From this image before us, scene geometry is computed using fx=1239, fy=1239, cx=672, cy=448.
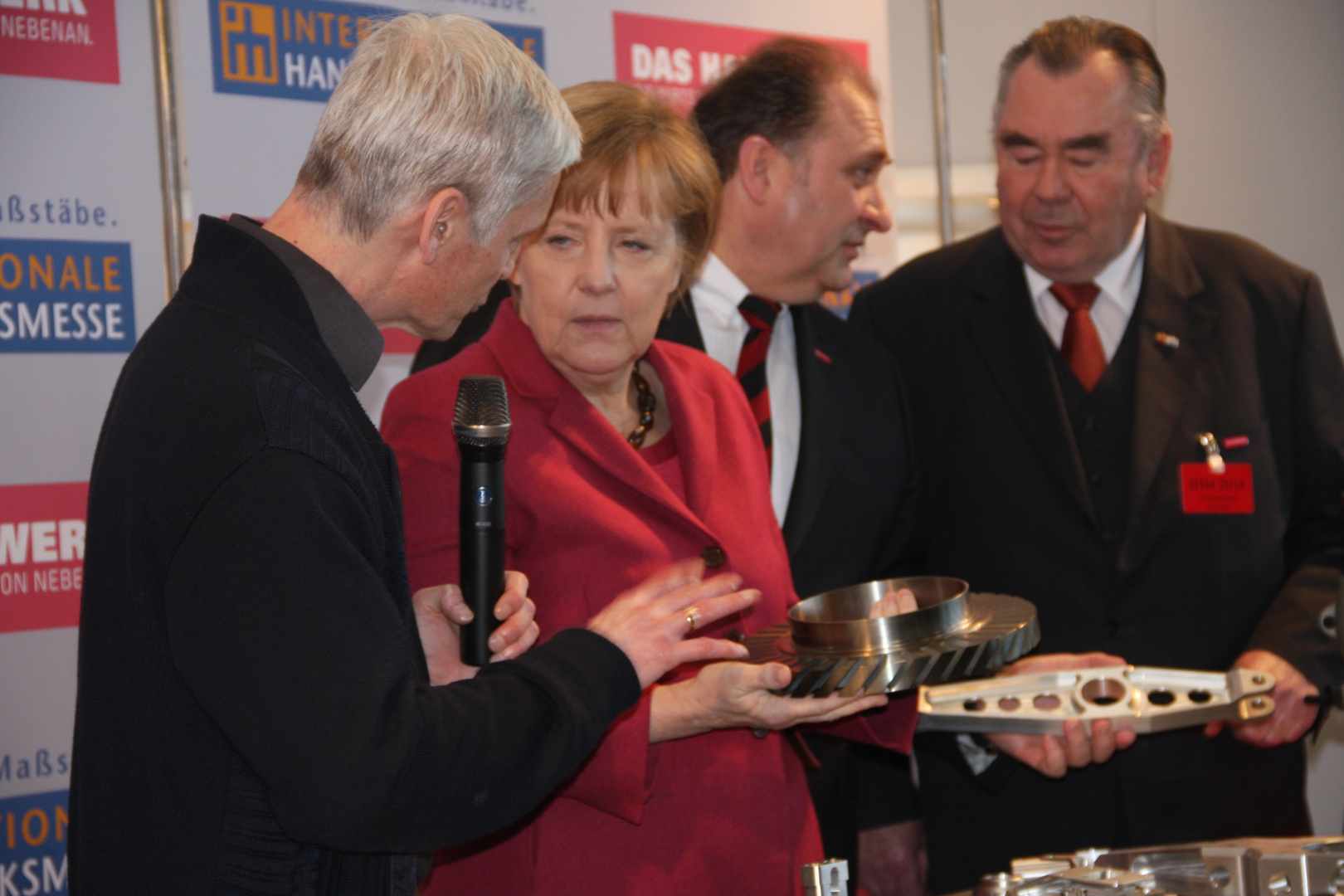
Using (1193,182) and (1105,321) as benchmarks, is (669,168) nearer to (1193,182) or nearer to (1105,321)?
(1105,321)

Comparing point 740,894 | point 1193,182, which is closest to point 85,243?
point 740,894

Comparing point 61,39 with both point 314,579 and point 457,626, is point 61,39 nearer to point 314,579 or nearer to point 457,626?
point 457,626

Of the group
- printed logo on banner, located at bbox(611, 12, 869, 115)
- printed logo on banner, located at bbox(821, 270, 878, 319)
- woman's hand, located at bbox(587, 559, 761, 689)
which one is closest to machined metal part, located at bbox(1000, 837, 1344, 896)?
woman's hand, located at bbox(587, 559, 761, 689)

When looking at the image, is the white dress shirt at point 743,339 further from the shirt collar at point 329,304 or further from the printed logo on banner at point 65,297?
the shirt collar at point 329,304

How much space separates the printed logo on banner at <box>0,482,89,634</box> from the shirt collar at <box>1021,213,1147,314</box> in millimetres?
2297

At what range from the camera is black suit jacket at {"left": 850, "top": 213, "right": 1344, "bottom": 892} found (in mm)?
2758

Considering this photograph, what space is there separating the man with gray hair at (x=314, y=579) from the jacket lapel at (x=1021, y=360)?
1635 millimetres

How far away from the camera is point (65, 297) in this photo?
2828 mm

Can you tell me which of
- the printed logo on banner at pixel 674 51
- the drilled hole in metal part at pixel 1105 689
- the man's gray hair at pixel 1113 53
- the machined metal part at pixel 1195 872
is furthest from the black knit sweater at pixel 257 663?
the printed logo on banner at pixel 674 51

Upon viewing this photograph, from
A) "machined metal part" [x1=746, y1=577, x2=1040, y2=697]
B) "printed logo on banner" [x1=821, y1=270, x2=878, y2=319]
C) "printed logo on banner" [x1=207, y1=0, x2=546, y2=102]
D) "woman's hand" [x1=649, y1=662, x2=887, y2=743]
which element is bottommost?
"woman's hand" [x1=649, y1=662, x2=887, y2=743]

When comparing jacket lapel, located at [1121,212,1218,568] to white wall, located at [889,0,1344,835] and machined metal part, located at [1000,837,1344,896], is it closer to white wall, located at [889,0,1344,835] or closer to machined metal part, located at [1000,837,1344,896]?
machined metal part, located at [1000,837,1344,896]

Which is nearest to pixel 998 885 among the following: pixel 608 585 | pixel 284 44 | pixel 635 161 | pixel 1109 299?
pixel 608 585

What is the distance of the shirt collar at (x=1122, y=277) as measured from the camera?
9.93 ft

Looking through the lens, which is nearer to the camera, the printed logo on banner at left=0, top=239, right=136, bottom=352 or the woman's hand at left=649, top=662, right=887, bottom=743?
the woman's hand at left=649, top=662, right=887, bottom=743
